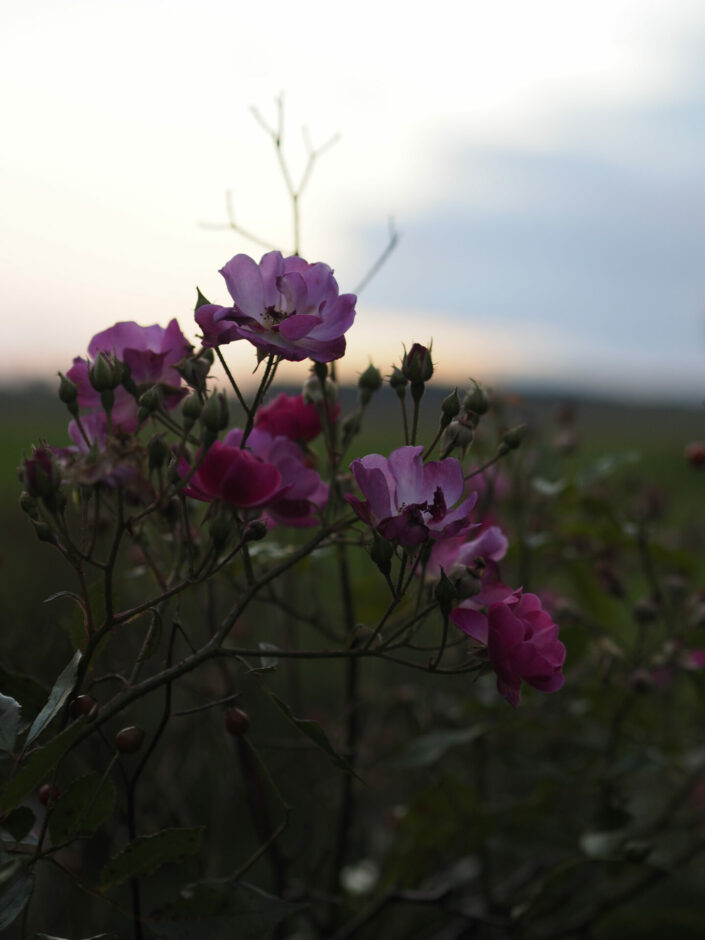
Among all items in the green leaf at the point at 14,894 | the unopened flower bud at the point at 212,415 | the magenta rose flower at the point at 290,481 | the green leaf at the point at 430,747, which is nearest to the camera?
the green leaf at the point at 14,894

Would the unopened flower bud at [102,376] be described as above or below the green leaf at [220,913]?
above

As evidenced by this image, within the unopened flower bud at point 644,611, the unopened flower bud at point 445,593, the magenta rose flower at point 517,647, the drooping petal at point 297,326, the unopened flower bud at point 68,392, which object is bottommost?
the unopened flower bud at point 644,611

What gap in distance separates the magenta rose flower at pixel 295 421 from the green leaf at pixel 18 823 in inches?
14.1

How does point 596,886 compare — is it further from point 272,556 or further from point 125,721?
point 272,556

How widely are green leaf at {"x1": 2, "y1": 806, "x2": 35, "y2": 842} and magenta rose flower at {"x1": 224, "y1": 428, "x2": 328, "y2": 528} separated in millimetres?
277

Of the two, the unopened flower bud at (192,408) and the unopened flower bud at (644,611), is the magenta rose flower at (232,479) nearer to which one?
the unopened flower bud at (192,408)

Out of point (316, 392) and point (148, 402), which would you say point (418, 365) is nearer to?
point (316, 392)

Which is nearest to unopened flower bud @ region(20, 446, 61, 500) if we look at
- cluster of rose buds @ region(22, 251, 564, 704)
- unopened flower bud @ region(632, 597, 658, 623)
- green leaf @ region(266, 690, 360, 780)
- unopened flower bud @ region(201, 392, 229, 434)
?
cluster of rose buds @ region(22, 251, 564, 704)

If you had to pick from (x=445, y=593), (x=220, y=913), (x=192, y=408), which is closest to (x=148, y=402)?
(x=192, y=408)

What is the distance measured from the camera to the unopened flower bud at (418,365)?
2.52ft

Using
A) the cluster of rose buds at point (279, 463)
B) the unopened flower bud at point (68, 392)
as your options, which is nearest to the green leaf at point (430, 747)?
the cluster of rose buds at point (279, 463)

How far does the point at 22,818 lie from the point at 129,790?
9 centimetres

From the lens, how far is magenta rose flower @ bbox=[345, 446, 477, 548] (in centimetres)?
64

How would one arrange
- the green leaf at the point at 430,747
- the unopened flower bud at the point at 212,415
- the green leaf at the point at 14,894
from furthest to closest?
the green leaf at the point at 430,747
the unopened flower bud at the point at 212,415
the green leaf at the point at 14,894
